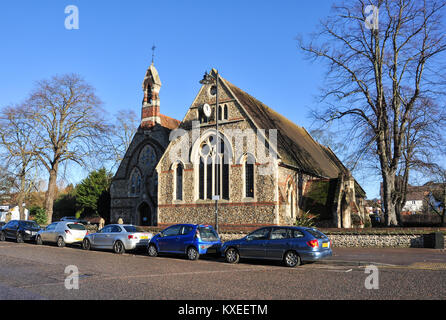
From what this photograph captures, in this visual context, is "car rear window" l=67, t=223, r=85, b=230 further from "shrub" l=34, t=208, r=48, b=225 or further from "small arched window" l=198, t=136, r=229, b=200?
"shrub" l=34, t=208, r=48, b=225

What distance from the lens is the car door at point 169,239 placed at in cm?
1697

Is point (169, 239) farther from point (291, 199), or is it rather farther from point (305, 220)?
point (291, 199)

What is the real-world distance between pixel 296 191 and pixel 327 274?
16330 millimetres

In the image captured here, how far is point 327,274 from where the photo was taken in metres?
11.8

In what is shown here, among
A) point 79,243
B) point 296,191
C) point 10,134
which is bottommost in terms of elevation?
point 79,243

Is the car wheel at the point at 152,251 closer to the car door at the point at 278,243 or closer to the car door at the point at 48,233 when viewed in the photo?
the car door at the point at 278,243

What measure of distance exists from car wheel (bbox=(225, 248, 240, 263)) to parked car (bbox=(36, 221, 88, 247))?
11.2 metres

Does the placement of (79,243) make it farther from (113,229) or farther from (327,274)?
(327,274)

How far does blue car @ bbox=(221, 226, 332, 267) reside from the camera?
44.1ft

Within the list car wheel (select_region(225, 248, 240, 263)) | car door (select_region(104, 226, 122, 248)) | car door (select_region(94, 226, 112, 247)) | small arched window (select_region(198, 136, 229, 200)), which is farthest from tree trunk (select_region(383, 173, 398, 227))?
car door (select_region(94, 226, 112, 247))

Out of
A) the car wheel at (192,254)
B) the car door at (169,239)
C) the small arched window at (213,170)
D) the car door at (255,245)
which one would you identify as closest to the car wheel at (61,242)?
the car door at (169,239)

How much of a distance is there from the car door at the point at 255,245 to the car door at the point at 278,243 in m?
0.21

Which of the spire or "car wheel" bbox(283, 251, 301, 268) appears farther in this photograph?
the spire
